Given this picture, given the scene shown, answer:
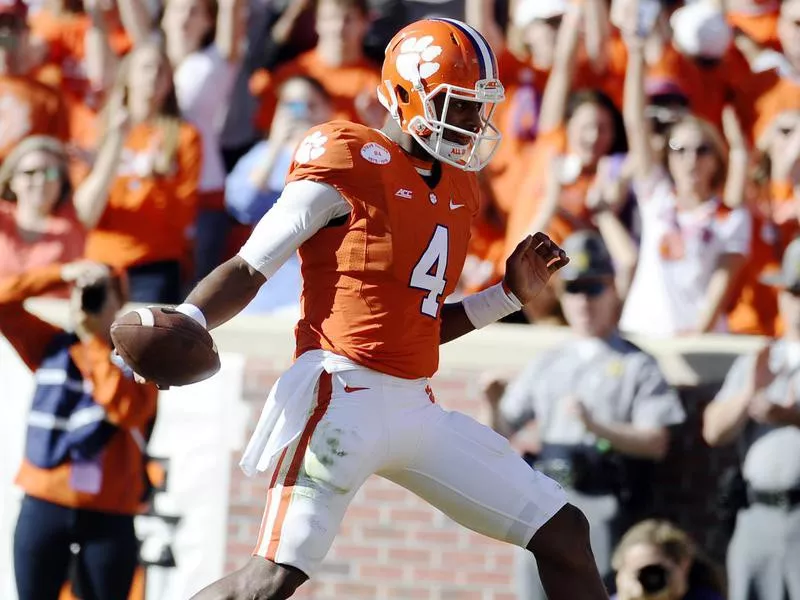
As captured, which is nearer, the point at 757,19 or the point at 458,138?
the point at 458,138

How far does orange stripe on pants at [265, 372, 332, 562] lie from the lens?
13.6ft

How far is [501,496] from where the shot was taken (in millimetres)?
4398

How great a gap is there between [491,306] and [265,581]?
1.13 m

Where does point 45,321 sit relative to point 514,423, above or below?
above

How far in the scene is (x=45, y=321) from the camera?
6.73 meters

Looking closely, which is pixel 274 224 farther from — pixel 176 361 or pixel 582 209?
pixel 582 209

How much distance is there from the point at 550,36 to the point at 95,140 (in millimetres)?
2241

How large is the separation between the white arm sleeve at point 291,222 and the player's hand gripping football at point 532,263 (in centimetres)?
Result: 67

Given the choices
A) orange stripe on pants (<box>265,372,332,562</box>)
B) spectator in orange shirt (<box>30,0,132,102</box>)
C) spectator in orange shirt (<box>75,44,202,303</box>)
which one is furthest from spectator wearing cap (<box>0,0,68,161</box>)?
orange stripe on pants (<box>265,372,332,562</box>)

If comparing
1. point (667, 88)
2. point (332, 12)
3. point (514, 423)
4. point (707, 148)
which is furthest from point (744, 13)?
point (514, 423)

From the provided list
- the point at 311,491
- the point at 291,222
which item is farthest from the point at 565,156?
the point at 311,491

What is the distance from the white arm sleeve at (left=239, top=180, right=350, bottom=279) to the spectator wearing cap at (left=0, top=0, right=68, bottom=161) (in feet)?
Answer: 13.2

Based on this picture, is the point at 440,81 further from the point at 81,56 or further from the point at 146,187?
the point at 81,56

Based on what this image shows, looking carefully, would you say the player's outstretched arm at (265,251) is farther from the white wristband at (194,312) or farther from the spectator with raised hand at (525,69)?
the spectator with raised hand at (525,69)
